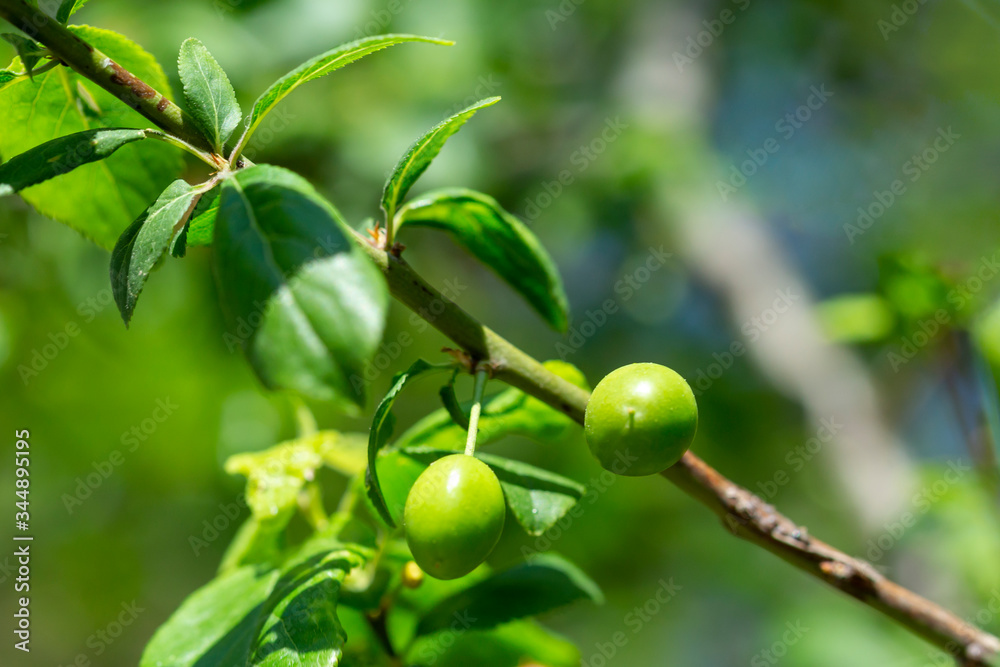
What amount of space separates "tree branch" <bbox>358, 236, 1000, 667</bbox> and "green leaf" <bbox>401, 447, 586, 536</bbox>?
12 centimetres

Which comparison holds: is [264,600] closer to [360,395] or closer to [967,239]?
[360,395]

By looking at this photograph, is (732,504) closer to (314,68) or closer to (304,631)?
(304,631)

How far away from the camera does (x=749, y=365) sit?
459cm

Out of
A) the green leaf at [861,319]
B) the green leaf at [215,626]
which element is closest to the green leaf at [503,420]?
the green leaf at [215,626]

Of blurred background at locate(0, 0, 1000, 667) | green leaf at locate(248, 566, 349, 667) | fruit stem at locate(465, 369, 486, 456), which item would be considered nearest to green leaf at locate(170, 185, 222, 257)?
fruit stem at locate(465, 369, 486, 456)

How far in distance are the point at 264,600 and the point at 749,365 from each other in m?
3.77

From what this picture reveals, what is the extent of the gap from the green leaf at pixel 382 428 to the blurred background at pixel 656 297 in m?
1.50

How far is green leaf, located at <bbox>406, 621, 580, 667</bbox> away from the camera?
1480 millimetres

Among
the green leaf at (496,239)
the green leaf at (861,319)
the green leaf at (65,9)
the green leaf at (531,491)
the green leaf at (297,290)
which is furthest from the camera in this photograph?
the green leaf at (861,319)

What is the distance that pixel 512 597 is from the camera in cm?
147

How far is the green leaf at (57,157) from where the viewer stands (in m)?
0.98

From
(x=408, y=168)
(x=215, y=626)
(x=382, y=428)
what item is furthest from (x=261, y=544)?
(x=408, y=168)

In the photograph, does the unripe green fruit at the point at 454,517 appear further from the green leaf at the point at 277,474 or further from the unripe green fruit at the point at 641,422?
the green leaf at the point at 277,474

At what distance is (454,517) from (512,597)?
0.61m
